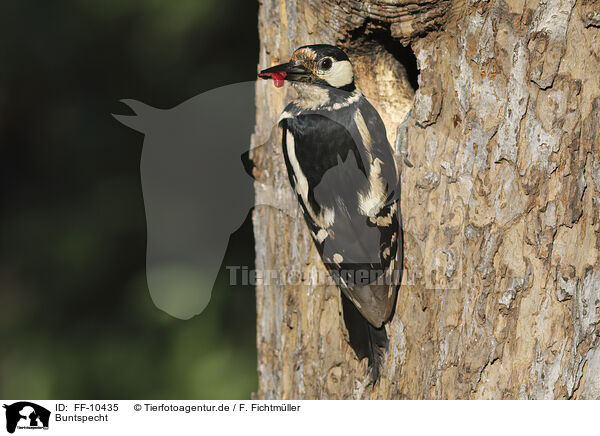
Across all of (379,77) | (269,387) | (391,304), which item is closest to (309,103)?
(379,77)

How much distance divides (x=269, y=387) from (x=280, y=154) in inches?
23.5

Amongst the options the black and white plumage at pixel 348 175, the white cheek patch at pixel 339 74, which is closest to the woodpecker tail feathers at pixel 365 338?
the black and white plumage at pixel 348 175

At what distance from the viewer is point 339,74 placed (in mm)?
994

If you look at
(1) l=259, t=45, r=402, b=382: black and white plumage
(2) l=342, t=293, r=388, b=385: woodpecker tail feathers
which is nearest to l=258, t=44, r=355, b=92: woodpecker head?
(1) l=259, t=45, r=402, b=382: black and white plumage

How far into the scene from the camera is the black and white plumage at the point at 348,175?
3.30 ft

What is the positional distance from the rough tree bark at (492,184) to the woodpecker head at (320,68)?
0.13 ft

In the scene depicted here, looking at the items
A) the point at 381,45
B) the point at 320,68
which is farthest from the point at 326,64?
the point at 381,45

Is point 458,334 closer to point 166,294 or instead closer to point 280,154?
point 280,154

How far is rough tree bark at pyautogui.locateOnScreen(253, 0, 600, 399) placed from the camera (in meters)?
0.92

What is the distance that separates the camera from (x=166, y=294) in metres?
1.58
